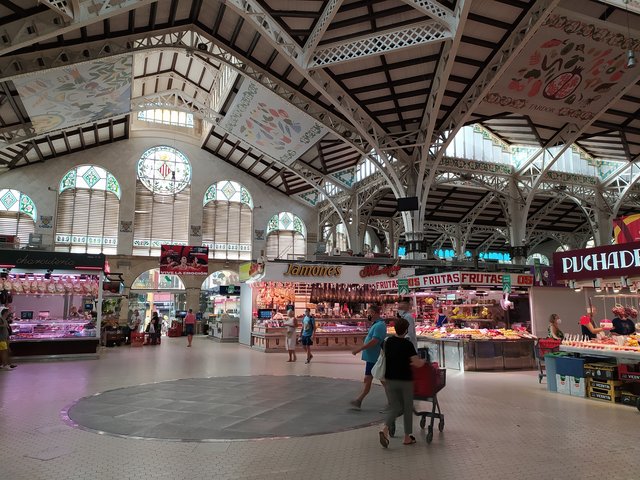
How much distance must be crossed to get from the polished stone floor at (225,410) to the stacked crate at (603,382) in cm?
349

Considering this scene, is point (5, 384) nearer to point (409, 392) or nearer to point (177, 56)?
point (409, 392)

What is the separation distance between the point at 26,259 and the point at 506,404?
1341 centimetres

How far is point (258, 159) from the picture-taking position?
2753cm

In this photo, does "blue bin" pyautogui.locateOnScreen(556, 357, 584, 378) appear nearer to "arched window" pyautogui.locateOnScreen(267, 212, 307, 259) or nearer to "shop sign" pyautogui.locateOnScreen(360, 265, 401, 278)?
"shop sign" pyautogui.locateOnScreen(360, 265, 401, 278)

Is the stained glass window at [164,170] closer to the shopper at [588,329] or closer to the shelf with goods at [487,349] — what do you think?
the shelf with goods at [487,349]

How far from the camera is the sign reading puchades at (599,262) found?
7.59m

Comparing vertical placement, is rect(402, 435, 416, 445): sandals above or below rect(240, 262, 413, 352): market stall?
below

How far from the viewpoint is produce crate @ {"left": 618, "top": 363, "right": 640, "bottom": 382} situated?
7137 mm

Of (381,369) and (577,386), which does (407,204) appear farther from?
(381,369)

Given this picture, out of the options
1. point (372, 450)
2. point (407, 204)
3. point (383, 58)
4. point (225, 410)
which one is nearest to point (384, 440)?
point (372, 450)

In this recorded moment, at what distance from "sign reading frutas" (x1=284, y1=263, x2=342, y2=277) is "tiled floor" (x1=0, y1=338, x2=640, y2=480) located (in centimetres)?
1015

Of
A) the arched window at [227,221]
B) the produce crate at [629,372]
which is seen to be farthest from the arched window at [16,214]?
the produce crate at [629,372]

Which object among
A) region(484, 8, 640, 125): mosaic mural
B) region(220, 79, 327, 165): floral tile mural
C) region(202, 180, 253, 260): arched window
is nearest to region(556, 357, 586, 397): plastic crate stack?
region(484, 8, 640, 125): mosaic mural

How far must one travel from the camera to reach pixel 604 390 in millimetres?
7387
